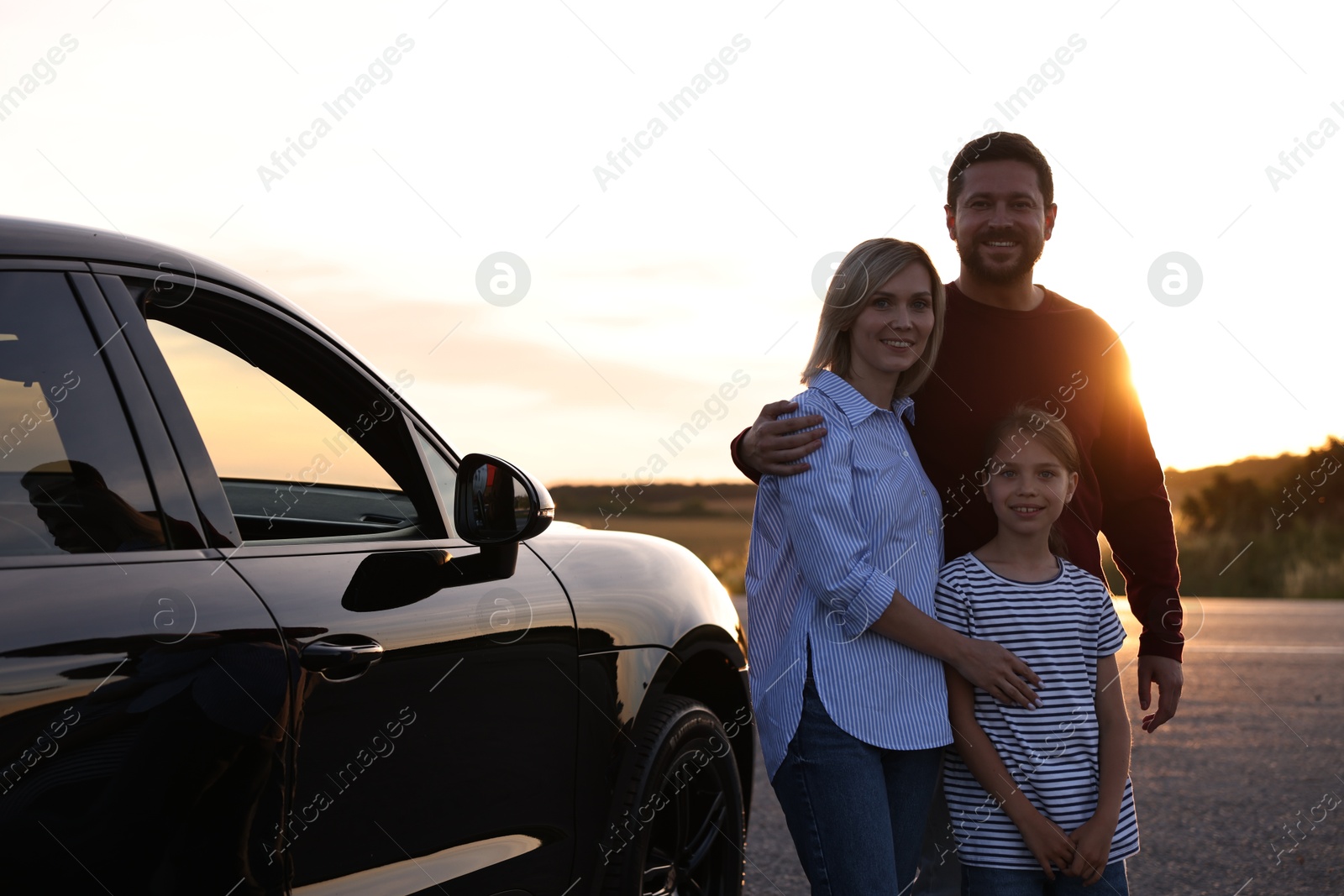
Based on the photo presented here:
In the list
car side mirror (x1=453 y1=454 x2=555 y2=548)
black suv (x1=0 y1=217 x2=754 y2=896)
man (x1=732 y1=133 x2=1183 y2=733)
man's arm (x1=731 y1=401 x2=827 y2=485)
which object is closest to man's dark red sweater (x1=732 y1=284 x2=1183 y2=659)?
man (x1=732 y1=133 x2=1183 y2=733)

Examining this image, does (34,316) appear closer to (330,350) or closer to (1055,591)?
(330,350)

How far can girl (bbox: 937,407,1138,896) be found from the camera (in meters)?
2.96

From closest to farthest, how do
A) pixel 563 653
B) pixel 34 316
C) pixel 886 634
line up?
1. pixel 34 316
2. pixel 886 634
3. pixel 563 653

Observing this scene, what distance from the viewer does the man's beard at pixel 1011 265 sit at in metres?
3.44

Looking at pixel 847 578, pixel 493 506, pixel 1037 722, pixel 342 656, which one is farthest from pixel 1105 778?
pixel 342 656

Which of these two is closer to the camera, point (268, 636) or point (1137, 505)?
point (268, 636)

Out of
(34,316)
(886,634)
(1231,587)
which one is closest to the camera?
(34,316)

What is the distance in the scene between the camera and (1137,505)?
363 cm

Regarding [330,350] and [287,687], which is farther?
[330,350]

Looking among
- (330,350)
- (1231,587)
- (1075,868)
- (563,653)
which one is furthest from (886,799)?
(1231,587)

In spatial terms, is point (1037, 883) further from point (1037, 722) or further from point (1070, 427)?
point (1070, 427)

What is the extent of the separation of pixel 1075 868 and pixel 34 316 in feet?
7.91

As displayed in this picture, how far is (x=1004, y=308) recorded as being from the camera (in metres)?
3.50

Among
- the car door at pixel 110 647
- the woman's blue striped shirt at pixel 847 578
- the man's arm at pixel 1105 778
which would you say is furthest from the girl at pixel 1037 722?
the car door at pixel 110 647
